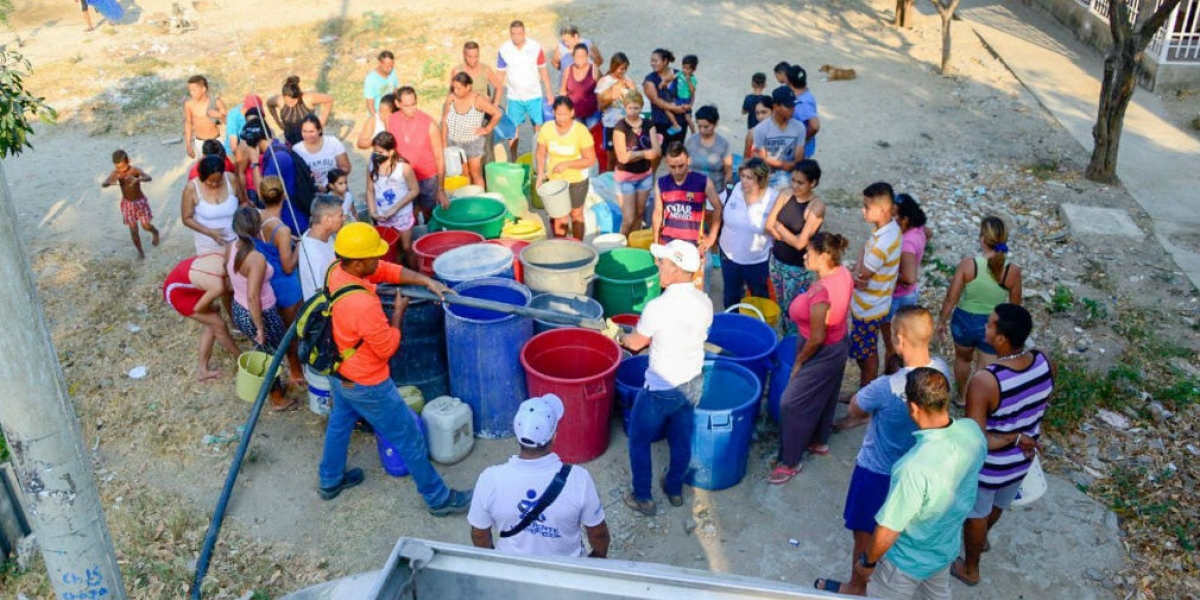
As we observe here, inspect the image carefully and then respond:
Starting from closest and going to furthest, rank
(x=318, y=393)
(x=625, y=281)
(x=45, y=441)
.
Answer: (x=45, y=441)
(x=318, y=393)
(x=625, y=281)

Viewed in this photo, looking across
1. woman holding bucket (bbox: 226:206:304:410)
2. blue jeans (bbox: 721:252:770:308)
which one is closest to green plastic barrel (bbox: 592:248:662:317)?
blue jeans (bbox: 721:252:770:308)

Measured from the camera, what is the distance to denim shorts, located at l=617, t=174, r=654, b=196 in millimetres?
7809

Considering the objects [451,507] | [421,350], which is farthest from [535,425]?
[421,350]

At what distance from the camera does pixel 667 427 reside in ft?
16.6

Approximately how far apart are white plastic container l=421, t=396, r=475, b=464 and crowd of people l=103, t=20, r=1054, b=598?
1.33 ft

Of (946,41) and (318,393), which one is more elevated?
(946,41)

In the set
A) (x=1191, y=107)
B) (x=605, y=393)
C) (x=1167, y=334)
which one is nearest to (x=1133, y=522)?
(x=1167, y=334)

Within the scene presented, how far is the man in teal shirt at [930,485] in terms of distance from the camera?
3523mm

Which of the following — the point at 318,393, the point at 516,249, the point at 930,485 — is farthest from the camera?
the point at 516,249

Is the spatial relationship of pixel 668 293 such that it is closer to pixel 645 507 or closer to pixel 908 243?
pixel 645 507

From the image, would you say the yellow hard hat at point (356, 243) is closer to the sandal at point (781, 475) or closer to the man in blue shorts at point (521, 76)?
the sandal at point (781, 475)

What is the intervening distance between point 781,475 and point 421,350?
2.50 m

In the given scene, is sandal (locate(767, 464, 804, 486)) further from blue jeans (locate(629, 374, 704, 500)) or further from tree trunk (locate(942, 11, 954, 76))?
tree trunk (locate(942, 11, 954, 76))

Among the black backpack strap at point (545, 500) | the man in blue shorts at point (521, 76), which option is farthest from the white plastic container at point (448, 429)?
the man in blue shorts at point (521, 76)
